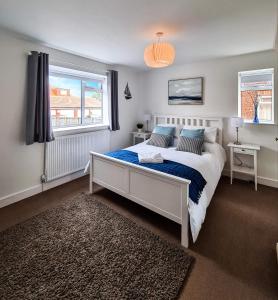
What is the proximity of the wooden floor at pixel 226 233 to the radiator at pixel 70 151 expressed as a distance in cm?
30

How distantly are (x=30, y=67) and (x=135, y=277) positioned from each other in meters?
2.95

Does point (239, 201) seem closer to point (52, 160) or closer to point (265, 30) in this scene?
point (265, 30)

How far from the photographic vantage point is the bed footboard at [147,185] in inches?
74.9

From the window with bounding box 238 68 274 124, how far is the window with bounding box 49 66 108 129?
278cm

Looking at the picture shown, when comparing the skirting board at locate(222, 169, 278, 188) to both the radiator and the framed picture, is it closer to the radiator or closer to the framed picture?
the framed picture

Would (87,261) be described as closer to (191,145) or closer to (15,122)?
(15,122)

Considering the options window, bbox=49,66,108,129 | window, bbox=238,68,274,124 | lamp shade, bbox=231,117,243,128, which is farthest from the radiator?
window, bbox=238,68,274,124

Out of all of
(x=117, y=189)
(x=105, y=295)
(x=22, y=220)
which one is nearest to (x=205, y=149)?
(x=117, y=189)

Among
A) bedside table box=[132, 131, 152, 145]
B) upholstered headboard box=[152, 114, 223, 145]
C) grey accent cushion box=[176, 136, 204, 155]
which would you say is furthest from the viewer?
bedside table box=[132, 131, 152, 145]

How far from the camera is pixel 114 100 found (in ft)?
13.4

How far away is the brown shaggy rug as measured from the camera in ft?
4.64

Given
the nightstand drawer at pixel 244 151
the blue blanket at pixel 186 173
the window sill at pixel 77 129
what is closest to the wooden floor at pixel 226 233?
the blue blanket at pixel 186 173

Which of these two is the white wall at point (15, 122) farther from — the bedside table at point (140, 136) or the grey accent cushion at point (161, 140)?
the bedside table at point (140, 136)

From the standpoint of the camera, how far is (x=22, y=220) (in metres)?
2.29
